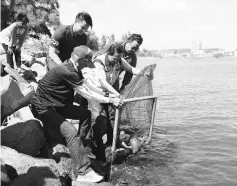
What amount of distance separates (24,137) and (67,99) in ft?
3.90

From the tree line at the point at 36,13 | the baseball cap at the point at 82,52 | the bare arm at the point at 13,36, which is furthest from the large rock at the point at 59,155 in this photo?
the tree line at the point at 36,13

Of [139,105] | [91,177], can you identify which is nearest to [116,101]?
[91,177]

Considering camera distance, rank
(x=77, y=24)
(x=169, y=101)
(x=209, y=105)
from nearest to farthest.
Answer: (x=77, y=24)
(x=209, y=105)
(x=169, y=101)

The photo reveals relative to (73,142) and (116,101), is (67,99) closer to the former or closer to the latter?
(73,142)

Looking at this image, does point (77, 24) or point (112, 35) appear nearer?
point (77, 24)

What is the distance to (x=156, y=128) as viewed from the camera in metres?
12.0

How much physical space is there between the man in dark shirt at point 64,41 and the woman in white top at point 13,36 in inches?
59.9

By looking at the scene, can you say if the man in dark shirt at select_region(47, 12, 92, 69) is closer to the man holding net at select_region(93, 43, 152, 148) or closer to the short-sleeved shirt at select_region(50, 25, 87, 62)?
the short-sleeved shirt at select_region(50, 25, 87, 62)

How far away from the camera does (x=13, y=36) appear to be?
7.98 m

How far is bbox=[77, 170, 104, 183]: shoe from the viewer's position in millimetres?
5230

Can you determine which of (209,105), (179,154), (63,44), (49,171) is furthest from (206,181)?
(209,105)

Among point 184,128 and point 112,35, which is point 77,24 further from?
point 112,35

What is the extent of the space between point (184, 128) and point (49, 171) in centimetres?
825

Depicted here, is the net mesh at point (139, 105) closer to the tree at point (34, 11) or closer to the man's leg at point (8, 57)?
the man's leg at point (8, 57)
